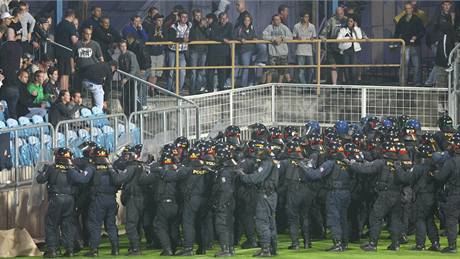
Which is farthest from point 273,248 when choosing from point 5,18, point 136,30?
point 136,30

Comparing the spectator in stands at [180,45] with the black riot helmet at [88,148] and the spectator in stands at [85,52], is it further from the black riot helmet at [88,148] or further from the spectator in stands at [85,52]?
the black riot helmet at [88,148]

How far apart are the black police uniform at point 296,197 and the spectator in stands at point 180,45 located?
8.29 metres

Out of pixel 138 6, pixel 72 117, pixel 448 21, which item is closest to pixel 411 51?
pixel 448 21

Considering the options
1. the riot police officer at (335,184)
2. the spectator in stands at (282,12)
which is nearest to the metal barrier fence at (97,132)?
the riot police officer at (335,184)

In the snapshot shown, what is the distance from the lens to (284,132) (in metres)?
34.7

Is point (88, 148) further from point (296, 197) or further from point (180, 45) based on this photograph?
point (180, 45)

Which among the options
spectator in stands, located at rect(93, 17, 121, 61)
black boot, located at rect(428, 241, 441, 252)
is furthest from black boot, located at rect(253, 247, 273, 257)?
spectator in stands, located at rect(93, 17, 121, 61)

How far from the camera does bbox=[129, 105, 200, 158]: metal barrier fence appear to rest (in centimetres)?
3528

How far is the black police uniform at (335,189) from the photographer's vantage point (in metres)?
Result: 31.4

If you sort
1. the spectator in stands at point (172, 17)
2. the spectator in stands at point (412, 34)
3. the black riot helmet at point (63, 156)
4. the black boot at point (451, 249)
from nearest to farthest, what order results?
the black riot helmet at point (63, 156) < the black boot at point (451, 249) < the spectator in stands at point (172, 17) < the spectator in stands at point (412, 34)

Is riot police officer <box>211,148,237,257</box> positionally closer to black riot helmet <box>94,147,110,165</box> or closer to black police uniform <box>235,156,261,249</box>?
Result: black police uniform <box>235,156,261,249</box>

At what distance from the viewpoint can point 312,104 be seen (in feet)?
134

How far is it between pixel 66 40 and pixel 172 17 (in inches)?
137

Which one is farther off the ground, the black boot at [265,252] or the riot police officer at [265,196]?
the riot police officer at [265,196]
